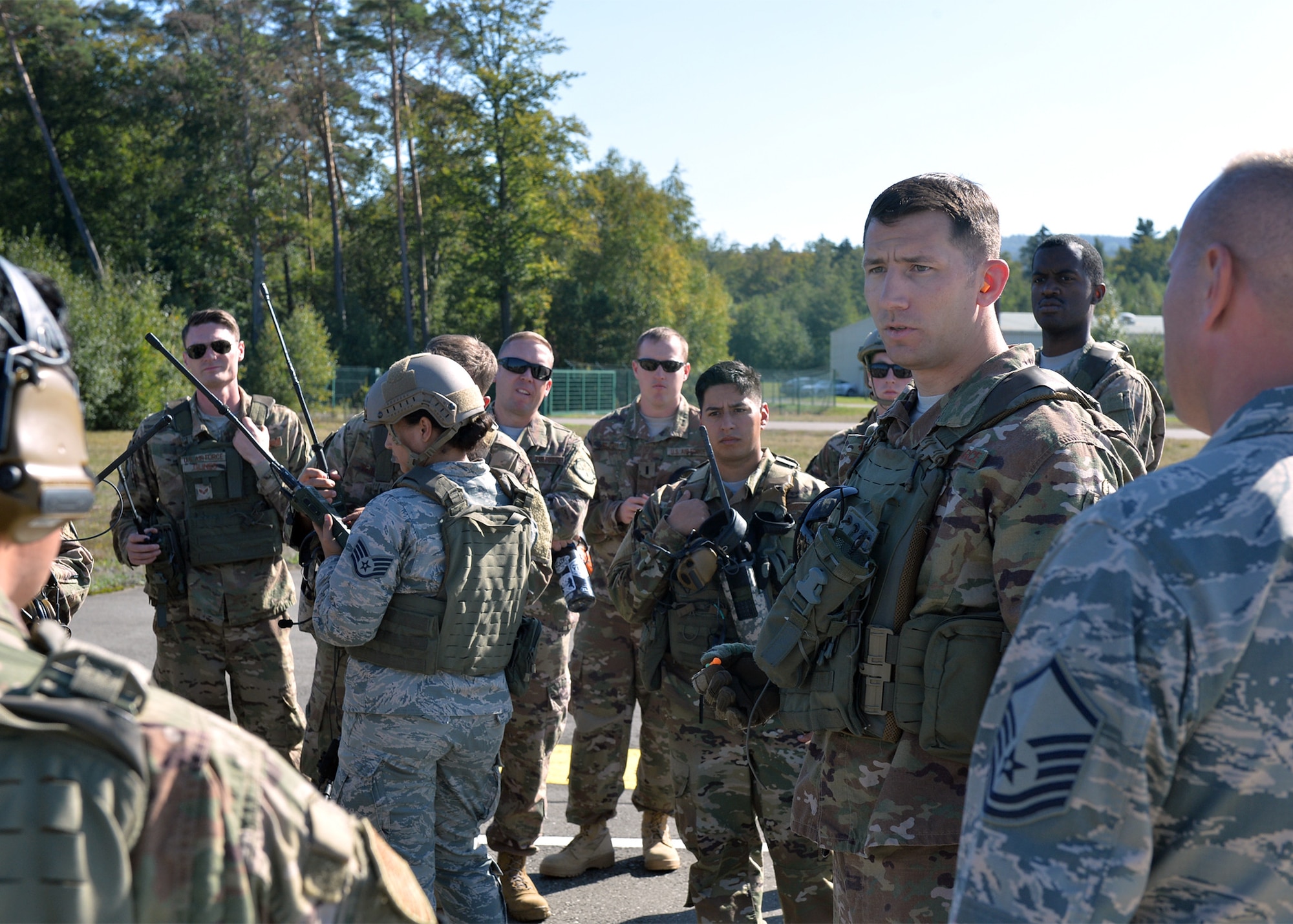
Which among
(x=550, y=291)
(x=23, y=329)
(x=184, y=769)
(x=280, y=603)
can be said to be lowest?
(x=280, y=603)

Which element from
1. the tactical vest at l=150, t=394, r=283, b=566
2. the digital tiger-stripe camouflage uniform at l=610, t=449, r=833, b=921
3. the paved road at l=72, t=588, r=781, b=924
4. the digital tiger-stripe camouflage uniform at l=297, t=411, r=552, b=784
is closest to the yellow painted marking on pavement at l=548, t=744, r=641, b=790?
the paved road at l=72, t=588, r=781, b=924

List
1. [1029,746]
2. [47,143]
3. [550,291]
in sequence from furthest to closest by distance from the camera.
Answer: [550,291] < [47,143] < [1029,746]

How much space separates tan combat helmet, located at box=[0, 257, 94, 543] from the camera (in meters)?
1.21

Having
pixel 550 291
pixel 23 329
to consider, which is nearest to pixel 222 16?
pixel 550 291

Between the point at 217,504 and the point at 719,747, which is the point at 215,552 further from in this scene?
the point at 719,747

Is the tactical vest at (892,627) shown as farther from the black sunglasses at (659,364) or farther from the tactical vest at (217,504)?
the tactical vest at (217,504)

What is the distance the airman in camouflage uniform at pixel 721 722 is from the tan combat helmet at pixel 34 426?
2799 millimetres

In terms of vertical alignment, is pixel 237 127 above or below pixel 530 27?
below

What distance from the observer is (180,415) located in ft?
17.2

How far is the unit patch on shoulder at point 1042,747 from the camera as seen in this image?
1321 mm

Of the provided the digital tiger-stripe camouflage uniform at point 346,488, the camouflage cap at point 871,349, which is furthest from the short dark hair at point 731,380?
the camouflage cap at point 871,349

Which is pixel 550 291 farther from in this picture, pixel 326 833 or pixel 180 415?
pixel 326 833

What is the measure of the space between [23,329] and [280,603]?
14.2ft

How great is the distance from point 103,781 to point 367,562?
221 cm
